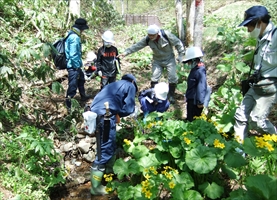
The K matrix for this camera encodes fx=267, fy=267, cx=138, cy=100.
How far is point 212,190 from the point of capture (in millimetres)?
2932

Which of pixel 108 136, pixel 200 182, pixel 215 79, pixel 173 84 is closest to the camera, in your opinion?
pixel 200 182

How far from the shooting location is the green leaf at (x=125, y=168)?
10.4 ft

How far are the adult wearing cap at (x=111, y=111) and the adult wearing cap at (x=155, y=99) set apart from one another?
0.61 metres

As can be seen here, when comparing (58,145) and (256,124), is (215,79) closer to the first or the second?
(256,124)

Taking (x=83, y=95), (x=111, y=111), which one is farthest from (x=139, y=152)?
(x=83, y=95)

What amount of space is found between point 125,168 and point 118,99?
1021 mm

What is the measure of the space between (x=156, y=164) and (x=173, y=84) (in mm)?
2940

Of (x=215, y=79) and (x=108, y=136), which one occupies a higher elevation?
(x=215, y=79)

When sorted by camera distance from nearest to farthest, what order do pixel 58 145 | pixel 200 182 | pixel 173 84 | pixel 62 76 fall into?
→ pixel 200 182 < pixel 58 145 < pixel 173 84 < pixel 62 76

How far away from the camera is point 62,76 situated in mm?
7234

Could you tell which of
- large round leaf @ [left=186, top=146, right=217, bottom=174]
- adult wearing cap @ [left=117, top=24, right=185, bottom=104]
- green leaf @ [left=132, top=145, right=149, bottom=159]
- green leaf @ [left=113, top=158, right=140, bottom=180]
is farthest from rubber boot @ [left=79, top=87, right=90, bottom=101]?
large round leaf @ [left=186, top=146, right=217, bottom=174]

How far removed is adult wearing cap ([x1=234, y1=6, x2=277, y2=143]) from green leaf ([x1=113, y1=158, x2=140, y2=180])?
51.5 inches

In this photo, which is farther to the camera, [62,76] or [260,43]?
[62,76]

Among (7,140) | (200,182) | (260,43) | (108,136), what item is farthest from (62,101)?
(260,43)
